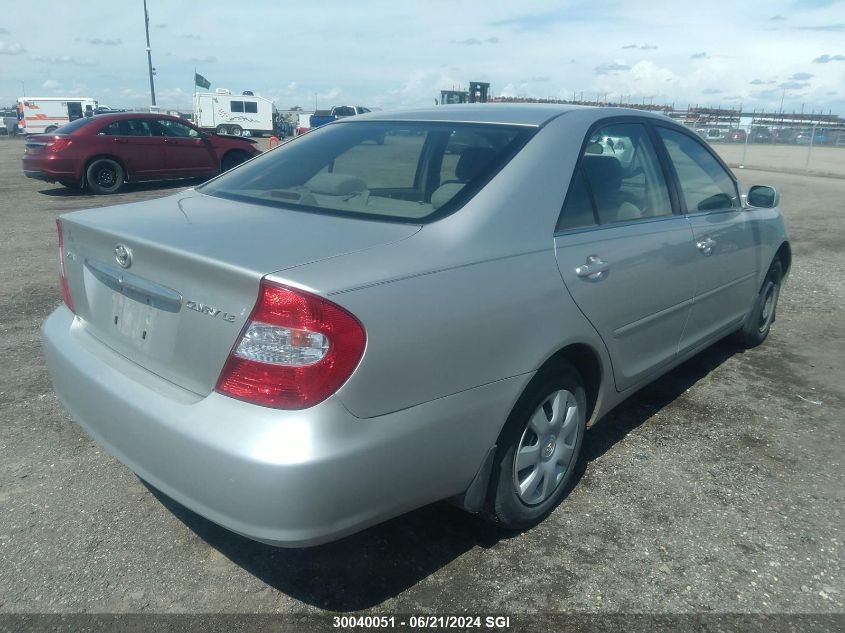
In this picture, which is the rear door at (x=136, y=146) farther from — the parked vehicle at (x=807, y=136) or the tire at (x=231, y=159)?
the parked vehicle at (x=807, y=136)

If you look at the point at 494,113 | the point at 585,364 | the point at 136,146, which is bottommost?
the point at 585,364

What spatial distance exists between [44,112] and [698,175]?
45.8 meters

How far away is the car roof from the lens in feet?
9.93

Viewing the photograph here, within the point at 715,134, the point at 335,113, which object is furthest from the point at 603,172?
the point at 335,113

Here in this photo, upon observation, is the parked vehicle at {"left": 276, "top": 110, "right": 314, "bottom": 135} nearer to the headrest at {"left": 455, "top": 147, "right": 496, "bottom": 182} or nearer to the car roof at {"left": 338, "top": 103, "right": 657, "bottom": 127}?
the car roof at {"left": 338, "top": 103, "right": 657, "bottom": 127}

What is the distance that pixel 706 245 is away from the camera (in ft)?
12.1

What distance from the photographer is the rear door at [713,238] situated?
3.69m

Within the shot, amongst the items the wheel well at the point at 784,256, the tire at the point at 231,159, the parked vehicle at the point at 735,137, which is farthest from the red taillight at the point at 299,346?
the parked vehicle at the point at 735,137

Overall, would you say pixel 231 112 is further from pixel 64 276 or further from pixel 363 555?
pixel 363 555

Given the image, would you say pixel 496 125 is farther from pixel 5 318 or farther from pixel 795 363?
pixel 5 318

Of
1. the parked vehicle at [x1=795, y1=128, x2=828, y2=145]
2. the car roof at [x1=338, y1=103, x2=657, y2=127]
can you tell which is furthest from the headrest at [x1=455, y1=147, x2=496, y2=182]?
the parked vehicle at [x1=795, y1=128, x2=828, y2=145]

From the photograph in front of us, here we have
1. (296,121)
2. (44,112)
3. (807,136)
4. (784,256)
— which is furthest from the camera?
(296,121)

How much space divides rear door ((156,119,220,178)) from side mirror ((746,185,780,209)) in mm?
11975

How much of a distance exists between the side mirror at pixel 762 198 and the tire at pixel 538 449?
7.39 feet
